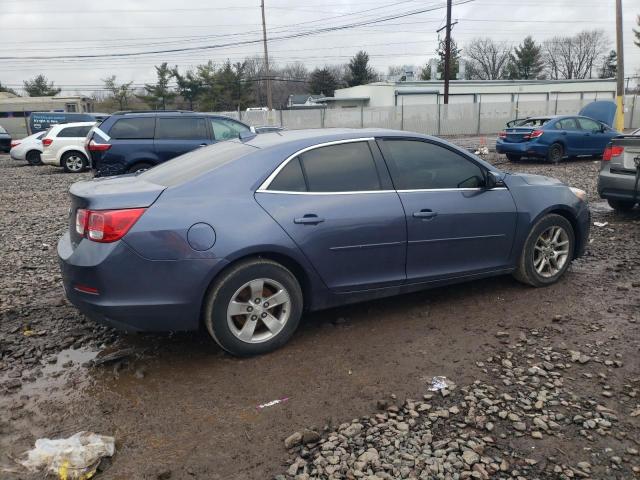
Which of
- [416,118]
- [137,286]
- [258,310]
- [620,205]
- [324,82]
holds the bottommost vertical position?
[620,205]

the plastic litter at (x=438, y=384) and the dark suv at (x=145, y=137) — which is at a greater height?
the dark suv at (x=145, y=137)

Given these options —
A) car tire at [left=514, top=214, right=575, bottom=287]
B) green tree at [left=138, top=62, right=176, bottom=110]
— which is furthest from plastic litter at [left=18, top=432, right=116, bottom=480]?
green tree at [left=138, top=62, right=176, bottom=110]

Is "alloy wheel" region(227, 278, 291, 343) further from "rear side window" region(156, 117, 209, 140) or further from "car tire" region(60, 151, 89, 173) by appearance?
"car tire" region(60, 151, 89, 173)

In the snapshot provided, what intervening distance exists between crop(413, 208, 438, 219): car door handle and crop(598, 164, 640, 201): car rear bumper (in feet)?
15.0

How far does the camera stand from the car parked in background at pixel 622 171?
7.20 m

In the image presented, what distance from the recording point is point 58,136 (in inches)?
651

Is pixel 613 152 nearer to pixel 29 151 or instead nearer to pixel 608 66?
pixel 29 151

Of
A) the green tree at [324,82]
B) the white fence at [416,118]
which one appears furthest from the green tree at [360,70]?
the white fence at [416,118]

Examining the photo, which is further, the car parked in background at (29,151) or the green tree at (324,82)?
the green tree at (324,82)

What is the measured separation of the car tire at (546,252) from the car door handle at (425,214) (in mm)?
1159

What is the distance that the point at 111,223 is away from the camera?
334cm

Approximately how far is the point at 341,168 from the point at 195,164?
113cm

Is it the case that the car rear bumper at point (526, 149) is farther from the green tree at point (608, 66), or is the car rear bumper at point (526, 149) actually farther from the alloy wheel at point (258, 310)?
the green tree at point (608, 66)

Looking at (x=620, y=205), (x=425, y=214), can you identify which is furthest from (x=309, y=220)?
(x=620, y=205)
